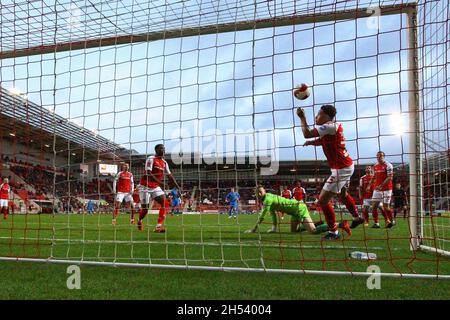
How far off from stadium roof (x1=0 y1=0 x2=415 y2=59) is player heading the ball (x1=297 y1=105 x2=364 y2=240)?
159cm

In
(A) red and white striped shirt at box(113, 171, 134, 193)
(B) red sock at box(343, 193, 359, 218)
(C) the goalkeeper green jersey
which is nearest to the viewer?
(B) red sock at box(343, 193, 359, 218)

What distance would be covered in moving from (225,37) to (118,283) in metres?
4.01

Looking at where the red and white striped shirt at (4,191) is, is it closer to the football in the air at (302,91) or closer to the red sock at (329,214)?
the red sock at (329,214)

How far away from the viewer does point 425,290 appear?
12.5 feet

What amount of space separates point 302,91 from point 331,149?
1750 millimetres

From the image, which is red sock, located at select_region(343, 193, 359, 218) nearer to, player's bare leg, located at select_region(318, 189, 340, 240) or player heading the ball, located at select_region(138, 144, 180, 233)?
player's bare leg, located at select_region(318, 189, 340, 240)

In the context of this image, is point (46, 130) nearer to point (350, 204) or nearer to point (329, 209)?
point (329, 209)

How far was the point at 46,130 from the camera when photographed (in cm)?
890

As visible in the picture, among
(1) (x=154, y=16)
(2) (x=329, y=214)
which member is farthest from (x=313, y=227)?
(1) (x=154, y=16)

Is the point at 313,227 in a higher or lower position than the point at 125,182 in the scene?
lower

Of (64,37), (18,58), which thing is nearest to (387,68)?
(64,37)

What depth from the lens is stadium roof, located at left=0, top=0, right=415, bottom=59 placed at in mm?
6609

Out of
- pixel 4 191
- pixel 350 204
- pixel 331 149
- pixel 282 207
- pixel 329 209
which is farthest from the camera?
pixel 4 191

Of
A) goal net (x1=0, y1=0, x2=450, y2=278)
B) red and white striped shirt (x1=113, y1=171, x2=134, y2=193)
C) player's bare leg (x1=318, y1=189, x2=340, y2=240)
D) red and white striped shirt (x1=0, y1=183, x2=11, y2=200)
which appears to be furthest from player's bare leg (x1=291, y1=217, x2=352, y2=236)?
red and white striped shirt (x1=0, y1=183, x2=11, y2=200)
